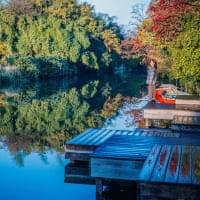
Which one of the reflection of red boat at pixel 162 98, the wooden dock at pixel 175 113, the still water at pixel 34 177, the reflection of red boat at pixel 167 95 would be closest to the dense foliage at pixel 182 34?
the reflection of red boat at pixel 167 95

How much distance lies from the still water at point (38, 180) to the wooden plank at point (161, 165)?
1.53 m

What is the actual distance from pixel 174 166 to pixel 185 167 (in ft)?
0.47

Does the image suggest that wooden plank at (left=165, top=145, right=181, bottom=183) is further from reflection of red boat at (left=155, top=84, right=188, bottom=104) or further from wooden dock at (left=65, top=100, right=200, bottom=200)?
Answer: reflection of red boat at (left=155, top=84, right=188, bottom=104)

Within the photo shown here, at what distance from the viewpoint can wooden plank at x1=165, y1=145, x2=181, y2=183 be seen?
18.3ft

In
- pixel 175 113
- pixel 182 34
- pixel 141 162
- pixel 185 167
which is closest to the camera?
pixel 185 167

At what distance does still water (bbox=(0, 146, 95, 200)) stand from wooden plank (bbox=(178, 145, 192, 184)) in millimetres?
1782

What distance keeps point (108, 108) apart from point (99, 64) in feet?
107

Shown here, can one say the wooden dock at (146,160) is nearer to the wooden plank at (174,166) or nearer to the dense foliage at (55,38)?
the wooden plank at (174,166)

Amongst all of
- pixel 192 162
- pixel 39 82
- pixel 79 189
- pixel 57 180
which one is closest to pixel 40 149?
pixel 57 180

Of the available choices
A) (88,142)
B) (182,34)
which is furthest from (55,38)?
(88,142)

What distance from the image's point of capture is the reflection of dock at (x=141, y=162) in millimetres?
5508

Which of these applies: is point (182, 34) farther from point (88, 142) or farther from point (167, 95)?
point (88, 142)

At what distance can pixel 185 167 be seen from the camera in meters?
6.06

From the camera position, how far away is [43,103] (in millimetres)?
22188
